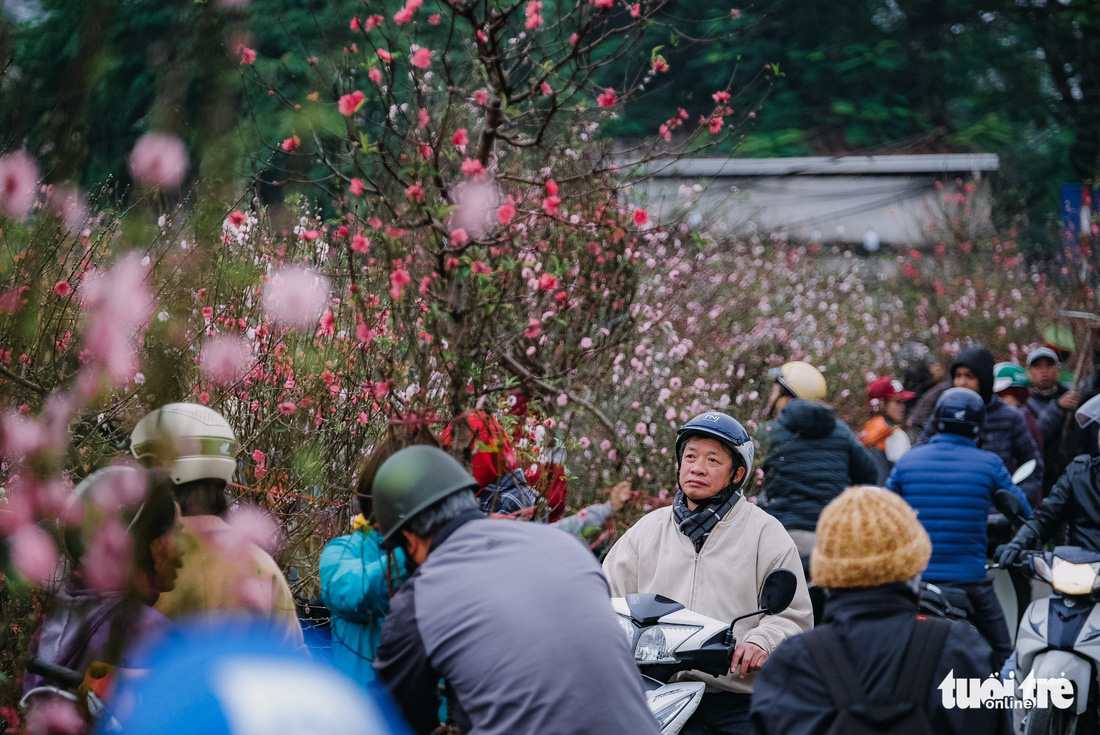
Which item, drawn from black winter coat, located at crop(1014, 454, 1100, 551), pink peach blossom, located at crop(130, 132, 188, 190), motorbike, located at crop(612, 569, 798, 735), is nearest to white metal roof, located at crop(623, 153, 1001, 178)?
black winter coat, located at crop(1014, 454, 1100, 551)

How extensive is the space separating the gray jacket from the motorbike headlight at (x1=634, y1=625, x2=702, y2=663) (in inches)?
36.0

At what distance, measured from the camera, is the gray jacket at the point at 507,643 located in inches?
99.4

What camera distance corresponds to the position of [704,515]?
3.94m

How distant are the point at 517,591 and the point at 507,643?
5.1 inches

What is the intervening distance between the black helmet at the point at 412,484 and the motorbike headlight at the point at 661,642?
3.82 ft

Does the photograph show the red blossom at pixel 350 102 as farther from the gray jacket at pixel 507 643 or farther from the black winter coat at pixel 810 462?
the black winter coat at pixel 810 462

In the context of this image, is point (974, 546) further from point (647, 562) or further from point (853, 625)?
point (853, 625)

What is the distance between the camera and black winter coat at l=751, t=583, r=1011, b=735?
261 cm

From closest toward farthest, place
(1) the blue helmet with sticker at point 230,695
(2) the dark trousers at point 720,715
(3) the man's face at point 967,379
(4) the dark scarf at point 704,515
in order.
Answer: (1) the blue helmet with sticker at point 230,695
(2) the dark trousers at point 720,715
(4) the dark scarf at point 704,515
(3) the man's face at point 967,379

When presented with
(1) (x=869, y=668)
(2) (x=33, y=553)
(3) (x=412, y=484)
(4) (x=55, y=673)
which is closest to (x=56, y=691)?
(4) (x=55, y=673)

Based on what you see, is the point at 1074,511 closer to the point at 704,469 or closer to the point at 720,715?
the point at 704,469

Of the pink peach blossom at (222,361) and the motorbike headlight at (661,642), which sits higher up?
the pink peach blossom at (222,361)

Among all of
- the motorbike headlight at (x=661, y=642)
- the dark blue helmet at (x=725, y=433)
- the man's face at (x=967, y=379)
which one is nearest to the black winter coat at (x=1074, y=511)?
the man's face at (x=967, y=379)

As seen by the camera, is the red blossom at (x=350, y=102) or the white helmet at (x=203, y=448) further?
the red blossom at (x=350, y=102)
